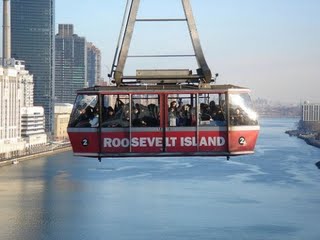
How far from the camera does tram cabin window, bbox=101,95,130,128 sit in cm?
299

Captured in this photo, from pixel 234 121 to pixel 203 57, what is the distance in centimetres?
40

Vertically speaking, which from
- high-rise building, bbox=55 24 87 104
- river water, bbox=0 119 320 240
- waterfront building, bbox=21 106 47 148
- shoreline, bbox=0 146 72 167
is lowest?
river water, bbox=0 119 320 240

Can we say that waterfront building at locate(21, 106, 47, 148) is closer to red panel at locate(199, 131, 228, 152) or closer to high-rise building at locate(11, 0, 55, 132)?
high-rise building at locate(11, 0, 55, 132)

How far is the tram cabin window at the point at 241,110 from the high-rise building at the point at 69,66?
49.7m

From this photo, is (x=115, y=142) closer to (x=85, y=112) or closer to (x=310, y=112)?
(x=85, y=112)

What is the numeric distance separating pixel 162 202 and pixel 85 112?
12.2 meters

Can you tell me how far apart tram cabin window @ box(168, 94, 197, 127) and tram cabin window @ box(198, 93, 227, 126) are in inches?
1.4

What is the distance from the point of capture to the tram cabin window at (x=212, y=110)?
302 cm

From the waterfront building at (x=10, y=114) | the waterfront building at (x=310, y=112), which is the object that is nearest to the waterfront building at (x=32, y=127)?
the waterfront building at (x=10, y=114)

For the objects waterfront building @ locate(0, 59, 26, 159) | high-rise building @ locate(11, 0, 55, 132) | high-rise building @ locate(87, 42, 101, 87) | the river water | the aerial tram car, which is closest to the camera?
the aerial tram car

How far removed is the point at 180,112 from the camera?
3.02m

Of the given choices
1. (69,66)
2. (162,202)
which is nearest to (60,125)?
(69,66)

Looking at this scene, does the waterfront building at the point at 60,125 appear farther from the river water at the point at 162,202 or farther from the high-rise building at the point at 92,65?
the high-rise building at the point at 92,65

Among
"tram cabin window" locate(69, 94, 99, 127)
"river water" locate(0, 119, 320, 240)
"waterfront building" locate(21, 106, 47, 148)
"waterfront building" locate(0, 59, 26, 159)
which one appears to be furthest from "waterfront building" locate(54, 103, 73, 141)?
"tram cabin window" locate(69, 94, 99, 127)
